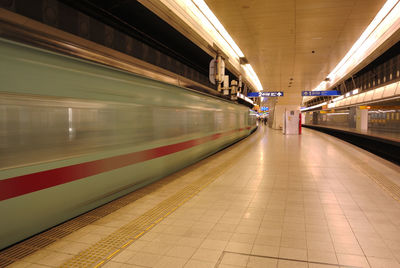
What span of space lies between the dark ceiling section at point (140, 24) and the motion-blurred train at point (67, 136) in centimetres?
233

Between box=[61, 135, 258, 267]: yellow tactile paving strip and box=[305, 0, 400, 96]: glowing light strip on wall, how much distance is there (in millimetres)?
8672

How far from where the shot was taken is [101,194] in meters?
4.25

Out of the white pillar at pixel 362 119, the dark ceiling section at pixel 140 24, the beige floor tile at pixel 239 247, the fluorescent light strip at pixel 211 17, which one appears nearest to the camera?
the beige floor tile at pixel 239 247

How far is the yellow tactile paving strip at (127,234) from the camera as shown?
2904 millimetres

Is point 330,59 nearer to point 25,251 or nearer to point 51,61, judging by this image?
point 51,61

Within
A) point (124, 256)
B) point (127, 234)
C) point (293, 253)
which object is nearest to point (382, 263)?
point (293, 253)

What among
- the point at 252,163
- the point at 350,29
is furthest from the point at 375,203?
the point at 350,29

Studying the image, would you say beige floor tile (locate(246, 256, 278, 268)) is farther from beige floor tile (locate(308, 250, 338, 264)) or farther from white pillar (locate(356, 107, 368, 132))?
white pillar (locate(356, 107, 368, 132))

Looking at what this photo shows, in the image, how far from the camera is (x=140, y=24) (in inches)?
313

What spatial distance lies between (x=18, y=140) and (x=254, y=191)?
4148 millimetres

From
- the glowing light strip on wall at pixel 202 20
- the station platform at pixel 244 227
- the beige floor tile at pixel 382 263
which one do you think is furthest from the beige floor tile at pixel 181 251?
the glowing light strip on wall at pixel 202 20

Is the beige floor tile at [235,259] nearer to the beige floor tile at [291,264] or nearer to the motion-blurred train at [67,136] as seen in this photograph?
the beige floor tile at [291,264]

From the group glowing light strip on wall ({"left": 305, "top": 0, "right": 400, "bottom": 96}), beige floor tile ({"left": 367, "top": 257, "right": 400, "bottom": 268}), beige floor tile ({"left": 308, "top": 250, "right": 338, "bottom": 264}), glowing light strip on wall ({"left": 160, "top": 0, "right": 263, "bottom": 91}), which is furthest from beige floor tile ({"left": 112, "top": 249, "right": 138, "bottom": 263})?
glowing light strip on wall ({"left": 305, "top": 0, "right": 400, "bottom": 96})

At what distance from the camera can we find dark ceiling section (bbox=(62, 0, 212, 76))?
20.9ft
